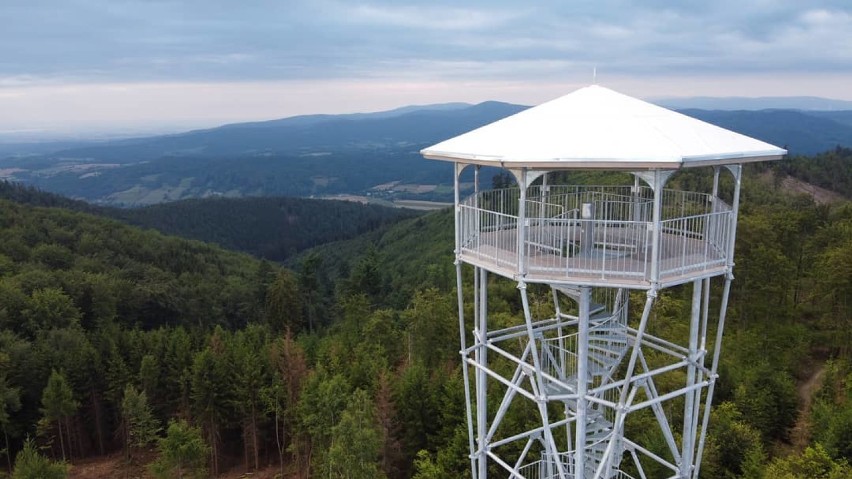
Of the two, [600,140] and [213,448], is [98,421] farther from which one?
[600,140]

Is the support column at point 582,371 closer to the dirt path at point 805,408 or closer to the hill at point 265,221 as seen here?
the dirt path at point 805,408

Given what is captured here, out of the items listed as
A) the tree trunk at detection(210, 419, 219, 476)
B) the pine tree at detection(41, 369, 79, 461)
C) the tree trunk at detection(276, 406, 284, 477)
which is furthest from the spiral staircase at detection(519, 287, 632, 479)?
the pine tree at detection(41, 369, 79, 461)

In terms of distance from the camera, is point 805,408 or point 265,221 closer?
point 805,408

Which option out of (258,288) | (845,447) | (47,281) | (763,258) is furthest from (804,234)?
(47,281)

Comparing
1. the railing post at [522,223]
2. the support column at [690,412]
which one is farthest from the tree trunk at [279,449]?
the railing post at [522,223]

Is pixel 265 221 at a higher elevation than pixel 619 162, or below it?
below

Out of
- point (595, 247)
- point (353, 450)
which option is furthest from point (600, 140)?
point (353, 450)
